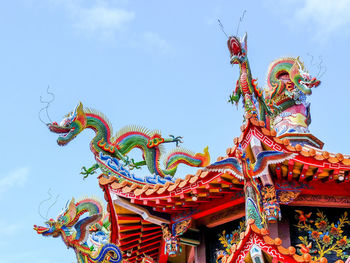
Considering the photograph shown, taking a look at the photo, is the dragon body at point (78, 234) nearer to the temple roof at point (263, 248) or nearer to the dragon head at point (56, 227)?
the dragon head at point (56, 227)

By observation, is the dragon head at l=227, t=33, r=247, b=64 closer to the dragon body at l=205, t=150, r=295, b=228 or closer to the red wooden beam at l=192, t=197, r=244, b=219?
the dragon body at l=205, t=150, r=295, b=228

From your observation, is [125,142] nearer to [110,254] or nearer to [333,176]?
[110,254]

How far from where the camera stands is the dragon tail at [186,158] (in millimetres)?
10091

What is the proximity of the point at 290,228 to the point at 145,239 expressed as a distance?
A: 8.21 feet

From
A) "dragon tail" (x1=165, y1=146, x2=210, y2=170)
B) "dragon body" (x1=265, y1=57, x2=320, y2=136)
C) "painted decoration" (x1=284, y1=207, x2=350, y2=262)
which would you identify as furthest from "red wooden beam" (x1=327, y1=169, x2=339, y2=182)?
"dragon tail" (x1=165, y1=146, x2=210, y2=170)

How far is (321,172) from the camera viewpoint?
7496 mm

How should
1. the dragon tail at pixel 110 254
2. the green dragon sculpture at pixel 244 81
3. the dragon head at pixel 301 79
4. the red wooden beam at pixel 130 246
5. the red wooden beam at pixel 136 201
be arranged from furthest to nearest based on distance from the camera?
the dragon head at pixel 301 79 → the red wooden beam at pixel 130 246 → the dragon tail at pixel 110 254 → the red wooden beam at pixel 136 201 → the green dragon sculpture at pixel 244 81

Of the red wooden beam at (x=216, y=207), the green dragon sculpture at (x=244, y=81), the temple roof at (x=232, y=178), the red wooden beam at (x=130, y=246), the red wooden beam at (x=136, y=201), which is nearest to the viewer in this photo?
the temple roof at (x=232, y=178)

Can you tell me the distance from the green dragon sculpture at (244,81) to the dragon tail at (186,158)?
2231 mm

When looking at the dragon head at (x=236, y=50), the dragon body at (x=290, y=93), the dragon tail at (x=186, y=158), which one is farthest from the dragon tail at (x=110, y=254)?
the dragon body at (x=290, y=93)

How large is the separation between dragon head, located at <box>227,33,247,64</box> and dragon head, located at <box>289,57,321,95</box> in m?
2.69

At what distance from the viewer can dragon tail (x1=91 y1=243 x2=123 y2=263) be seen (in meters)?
8.55

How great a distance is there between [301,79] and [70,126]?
14.4 feet

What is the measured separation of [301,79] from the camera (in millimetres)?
10672
